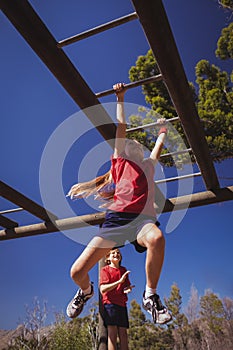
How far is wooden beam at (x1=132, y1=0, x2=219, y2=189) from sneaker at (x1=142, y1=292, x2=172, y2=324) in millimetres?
1574

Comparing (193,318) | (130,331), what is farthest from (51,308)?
(193,318)

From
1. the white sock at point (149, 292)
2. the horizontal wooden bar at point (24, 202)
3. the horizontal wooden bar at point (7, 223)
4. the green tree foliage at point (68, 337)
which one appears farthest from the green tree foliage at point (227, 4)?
the green tree foliage at point (68, 337)

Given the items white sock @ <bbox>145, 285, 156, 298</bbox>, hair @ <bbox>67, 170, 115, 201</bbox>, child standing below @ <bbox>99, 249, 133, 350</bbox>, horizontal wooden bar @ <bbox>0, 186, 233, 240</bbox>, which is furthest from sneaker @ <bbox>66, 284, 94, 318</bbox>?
horizontal wooden bar @ <bbox>0, 186, 233, 240</bbox>

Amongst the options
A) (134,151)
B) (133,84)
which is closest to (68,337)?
(134,151)

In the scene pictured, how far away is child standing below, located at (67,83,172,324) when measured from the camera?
2.54 meters

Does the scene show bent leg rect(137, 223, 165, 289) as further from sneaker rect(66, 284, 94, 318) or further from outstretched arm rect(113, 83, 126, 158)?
outstretched arm rect(113, 83, 126, 158)

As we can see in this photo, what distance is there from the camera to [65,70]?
9.47 ft

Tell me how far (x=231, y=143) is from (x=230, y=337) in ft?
63.1

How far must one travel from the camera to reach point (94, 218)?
16.0 feet

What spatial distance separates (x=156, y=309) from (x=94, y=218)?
8.15 ft

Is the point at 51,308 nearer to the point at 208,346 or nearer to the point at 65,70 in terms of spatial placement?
the point at 208,346

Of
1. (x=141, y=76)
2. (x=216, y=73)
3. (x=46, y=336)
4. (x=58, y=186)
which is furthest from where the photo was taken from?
(x=46, y=336)

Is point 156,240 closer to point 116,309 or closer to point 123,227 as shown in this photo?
point 123,227

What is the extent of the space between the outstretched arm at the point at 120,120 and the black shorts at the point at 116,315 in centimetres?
186
